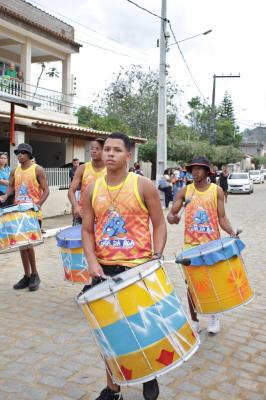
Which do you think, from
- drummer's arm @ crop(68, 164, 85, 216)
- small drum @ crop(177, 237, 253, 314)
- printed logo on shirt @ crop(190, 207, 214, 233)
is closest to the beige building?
drummer's arm @ crop(68, 164, 85, 216)

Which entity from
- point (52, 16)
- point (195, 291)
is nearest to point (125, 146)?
point (195, 291)

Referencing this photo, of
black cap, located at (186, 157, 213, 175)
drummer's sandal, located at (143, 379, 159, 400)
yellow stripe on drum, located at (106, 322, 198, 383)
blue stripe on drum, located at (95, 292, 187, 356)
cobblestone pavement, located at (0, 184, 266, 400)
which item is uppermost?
black cap, located at (186, 157, 213, 175)

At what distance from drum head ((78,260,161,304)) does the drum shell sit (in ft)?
4.29

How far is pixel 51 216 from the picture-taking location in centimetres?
1501

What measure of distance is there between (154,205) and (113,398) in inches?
52.8

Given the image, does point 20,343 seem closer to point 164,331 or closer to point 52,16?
point 164,331

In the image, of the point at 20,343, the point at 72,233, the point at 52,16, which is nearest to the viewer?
the point at 20,343

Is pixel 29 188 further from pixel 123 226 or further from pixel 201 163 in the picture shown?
pixel 123 226

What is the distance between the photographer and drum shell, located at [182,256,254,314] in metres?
3.98

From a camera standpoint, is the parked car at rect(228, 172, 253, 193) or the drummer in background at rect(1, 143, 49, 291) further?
the parked car at rect(228, 172, 253, 193)

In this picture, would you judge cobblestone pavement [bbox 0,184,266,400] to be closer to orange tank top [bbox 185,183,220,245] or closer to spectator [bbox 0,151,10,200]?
orange tank top [bbox 185,183,220,245]

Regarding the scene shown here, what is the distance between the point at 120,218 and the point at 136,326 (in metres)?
0.81

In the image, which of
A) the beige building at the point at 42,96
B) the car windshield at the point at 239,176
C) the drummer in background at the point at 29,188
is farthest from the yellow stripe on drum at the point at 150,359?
the car windshield at the point at 239,176

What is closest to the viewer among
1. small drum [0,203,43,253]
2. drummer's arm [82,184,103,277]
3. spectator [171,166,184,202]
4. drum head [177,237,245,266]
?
drummer's arm [82,184,103,277]
